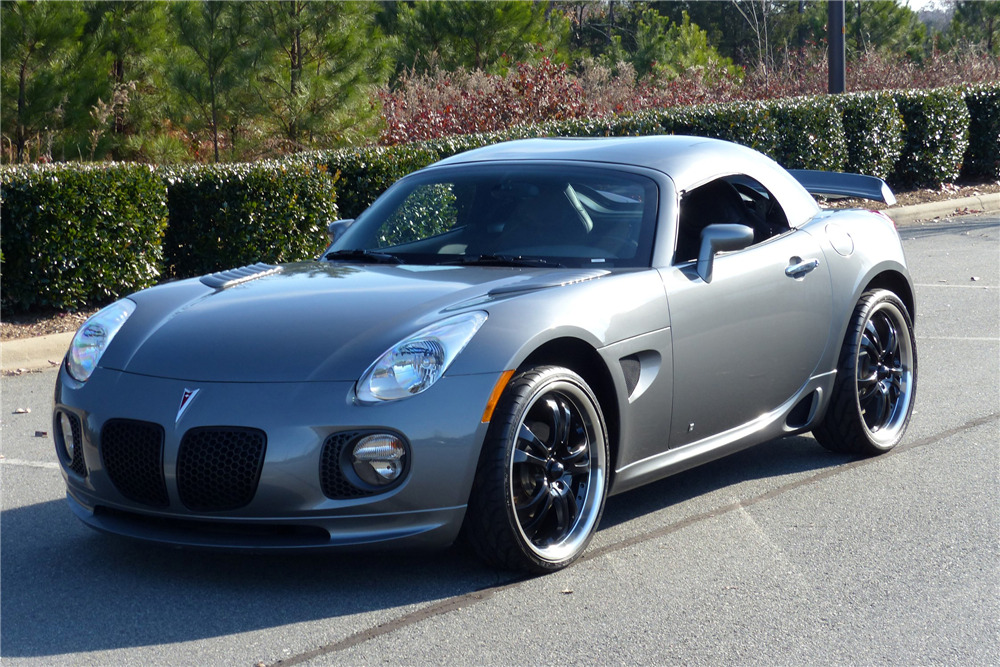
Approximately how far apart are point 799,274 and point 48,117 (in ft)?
46.0

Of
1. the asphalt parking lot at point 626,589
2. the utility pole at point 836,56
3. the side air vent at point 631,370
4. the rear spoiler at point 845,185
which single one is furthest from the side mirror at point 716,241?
the utility pole at point 836,56

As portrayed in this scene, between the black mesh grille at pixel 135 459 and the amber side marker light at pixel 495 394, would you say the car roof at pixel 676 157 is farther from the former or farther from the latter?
the black mesh grille at pixel 135 459

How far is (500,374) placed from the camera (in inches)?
155

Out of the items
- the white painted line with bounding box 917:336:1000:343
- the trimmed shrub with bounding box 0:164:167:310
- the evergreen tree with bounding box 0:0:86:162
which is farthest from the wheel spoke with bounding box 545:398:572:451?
the evergreen tree with bounding box 0:0:86:162

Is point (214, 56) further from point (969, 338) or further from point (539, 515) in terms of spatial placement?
point (539, 515)

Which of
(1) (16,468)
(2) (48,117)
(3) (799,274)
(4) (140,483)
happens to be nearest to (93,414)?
(4) (140,483)

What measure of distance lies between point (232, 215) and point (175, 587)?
268 inches

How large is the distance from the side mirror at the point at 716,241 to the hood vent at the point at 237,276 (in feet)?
5.74

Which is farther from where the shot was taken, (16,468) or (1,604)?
(16,468)

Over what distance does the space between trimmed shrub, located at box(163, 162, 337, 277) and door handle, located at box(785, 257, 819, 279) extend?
627 cm

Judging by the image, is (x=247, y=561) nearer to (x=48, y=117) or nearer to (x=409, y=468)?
(x=409, y=468)

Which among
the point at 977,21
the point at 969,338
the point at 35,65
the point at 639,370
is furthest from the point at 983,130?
the point at 977,21

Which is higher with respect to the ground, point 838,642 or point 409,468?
point 409,468

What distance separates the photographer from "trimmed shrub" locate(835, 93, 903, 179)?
1672cm
